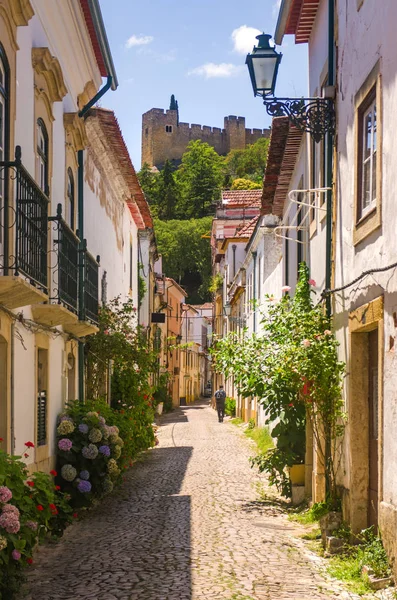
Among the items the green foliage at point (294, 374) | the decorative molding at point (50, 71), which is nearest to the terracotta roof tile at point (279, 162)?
the green foliage at point (294, 374)

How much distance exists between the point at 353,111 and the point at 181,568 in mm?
4803

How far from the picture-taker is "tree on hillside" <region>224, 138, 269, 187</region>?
10421 cm

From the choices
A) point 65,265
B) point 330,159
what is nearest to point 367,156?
point 330,159

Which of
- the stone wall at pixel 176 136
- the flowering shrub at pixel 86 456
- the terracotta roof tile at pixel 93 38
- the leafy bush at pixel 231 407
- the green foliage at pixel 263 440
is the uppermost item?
the stone wall at pixel 176 136

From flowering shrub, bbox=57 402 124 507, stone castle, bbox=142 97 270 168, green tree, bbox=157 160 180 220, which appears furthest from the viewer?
stone castle, bbox=142 97 270 168

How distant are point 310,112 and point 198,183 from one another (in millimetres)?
88558

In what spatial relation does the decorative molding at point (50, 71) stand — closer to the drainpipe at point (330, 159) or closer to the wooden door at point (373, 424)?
the drainpipe at point (330, 159)

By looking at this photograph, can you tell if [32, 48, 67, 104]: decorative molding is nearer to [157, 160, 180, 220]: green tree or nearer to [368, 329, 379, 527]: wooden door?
[368, 329, 379, 527]: wooden door

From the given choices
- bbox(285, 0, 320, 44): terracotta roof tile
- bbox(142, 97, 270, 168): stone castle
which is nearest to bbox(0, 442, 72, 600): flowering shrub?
bbox(285, 0, 320, 44): terracotta roof tile

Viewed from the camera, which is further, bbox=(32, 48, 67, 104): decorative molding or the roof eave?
the roof eave

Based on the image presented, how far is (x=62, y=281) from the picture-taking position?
10.5 m

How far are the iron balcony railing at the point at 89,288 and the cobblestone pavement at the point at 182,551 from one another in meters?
2.63

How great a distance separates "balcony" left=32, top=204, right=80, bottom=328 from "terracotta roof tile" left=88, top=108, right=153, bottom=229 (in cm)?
371

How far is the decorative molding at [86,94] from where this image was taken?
44.4 feet
